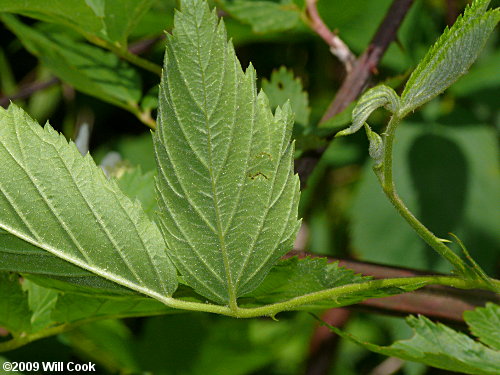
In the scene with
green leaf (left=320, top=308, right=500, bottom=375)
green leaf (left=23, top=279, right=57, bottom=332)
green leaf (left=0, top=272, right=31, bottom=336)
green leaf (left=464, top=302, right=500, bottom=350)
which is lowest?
green leaf (left=23, top=279, right=57, bottom=332)

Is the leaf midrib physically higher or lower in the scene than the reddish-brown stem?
lower

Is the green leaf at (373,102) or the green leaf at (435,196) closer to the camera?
the green leaf at (373,102)

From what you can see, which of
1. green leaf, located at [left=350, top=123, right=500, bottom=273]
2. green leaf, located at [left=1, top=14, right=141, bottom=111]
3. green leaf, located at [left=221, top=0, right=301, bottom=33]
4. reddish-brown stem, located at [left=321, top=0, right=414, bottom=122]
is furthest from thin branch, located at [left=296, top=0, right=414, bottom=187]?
green leaf, located at [left=350, top=123, right=500, bottom=273]

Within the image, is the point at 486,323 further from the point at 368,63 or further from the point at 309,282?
the point at 368,63

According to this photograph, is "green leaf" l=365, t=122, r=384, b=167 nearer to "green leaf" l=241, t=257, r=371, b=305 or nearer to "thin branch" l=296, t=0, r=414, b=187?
"green leaf" l=241, t=257, r=371, b=305

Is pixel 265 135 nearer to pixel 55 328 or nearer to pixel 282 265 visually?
pixel 282 265

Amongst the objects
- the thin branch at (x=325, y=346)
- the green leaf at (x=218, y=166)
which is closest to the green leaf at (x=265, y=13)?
the green leaf at (x=218, y=166)

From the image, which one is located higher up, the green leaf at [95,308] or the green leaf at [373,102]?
the green leaf at [373,102]

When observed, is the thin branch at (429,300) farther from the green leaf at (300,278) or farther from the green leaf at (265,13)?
the green leaf at (265,13)
